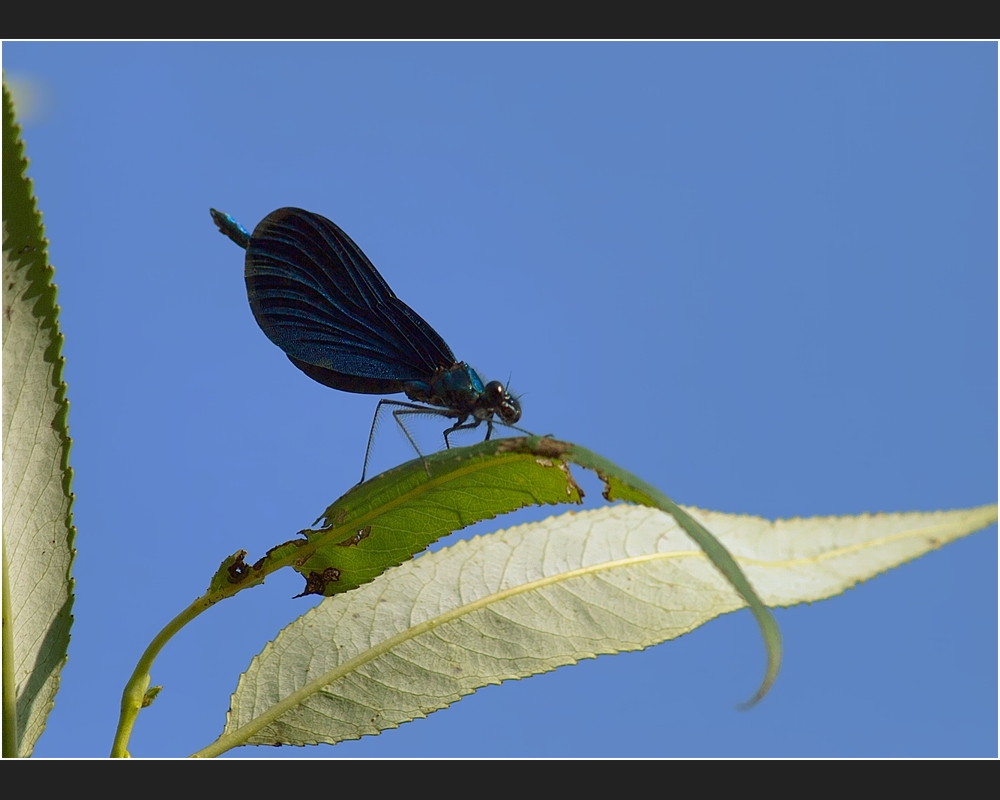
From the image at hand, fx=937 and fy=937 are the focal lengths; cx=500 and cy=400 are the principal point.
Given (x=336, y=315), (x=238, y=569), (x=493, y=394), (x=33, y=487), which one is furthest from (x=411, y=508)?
(x=336, y=315)

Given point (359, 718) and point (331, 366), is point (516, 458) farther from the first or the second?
point (331, 366)

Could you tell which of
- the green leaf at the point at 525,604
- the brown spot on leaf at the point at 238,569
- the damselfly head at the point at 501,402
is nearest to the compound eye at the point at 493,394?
the damselfly head at the point at 501,402

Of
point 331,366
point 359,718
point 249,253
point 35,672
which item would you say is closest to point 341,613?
point 359,718

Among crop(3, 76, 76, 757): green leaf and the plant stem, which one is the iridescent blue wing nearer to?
crop(3, 76, 76, 757): green leaf

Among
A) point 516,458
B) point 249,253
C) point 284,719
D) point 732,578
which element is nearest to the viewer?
point 732,578

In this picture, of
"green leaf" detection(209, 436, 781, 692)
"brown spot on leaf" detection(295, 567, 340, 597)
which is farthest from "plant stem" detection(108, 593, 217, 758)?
"brown spot on leaf" detection(295, 567, 340, 597)

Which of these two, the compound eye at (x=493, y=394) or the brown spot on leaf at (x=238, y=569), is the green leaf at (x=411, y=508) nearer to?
the brown spot on leaf at (x=238, y=569)
